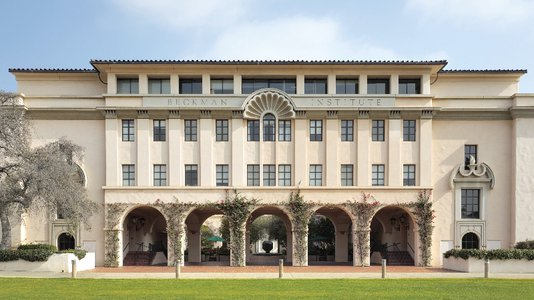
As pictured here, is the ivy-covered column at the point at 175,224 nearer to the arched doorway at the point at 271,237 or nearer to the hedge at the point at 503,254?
the arched doorway at the point at 271,237

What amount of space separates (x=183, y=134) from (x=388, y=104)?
13.9 meters

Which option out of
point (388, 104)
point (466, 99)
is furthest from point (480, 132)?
point (388, 104)

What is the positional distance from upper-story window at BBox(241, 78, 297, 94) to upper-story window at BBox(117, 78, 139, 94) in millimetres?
7264

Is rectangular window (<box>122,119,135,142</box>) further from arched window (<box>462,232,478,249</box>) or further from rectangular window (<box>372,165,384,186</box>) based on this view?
arched window (<box>462,232,478,249</box>)

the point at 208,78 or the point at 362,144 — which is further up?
the point at 208,78

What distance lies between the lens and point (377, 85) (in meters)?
33.5

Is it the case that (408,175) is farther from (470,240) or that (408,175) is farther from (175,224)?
(175,224)

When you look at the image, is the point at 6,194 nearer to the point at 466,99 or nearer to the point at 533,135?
the point at 466,99

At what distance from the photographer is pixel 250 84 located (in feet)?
109

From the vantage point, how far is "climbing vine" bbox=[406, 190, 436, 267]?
3161 cm

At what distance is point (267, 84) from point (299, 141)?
458 centimetres

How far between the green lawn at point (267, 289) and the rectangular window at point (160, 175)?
10492 mm

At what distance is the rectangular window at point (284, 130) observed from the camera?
32.7 meters

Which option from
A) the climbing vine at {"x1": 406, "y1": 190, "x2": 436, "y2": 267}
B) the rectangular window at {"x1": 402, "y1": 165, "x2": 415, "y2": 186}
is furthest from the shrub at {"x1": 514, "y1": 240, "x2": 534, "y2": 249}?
the rectangular window at {"x1": 402, "y1": 165, "x2": 415, "y2": 186}
